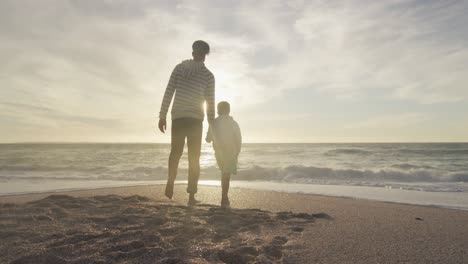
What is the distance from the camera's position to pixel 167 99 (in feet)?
12.9

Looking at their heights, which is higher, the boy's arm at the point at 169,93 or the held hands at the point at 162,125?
the boy's arm at the point at 169,93

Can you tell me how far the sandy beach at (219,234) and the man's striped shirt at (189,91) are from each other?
43.9 inches

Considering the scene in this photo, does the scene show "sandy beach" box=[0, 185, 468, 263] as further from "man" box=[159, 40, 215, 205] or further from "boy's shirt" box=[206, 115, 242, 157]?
"boy's shirt" box=[206, 115, 242, 157]

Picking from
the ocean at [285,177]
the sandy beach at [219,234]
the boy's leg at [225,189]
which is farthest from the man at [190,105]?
the ocean at [285,177]

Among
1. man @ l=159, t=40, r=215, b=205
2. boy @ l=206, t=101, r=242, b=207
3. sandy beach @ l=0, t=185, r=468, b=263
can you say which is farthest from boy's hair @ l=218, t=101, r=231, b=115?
sandy beach @ l=0, t=185, r=468, b=263

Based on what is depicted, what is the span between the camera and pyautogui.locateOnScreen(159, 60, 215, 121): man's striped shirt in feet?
12.7

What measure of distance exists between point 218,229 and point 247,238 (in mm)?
301

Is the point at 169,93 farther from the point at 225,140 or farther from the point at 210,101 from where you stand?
the point at 225,140

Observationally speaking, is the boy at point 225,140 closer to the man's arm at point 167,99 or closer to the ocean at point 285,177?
the man's arm at point 167,99

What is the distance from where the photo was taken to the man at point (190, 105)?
388cm

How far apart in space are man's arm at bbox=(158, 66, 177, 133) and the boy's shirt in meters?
0.61

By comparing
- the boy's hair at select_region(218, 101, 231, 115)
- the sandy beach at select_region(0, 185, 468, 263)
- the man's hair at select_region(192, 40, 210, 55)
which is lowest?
the sandy beach at select_region(0, 185, 468, 263)

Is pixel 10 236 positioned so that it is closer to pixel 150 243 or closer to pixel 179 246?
pixel 150 243

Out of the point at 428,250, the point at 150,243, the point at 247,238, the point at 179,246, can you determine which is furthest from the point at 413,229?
the point at 150,243
